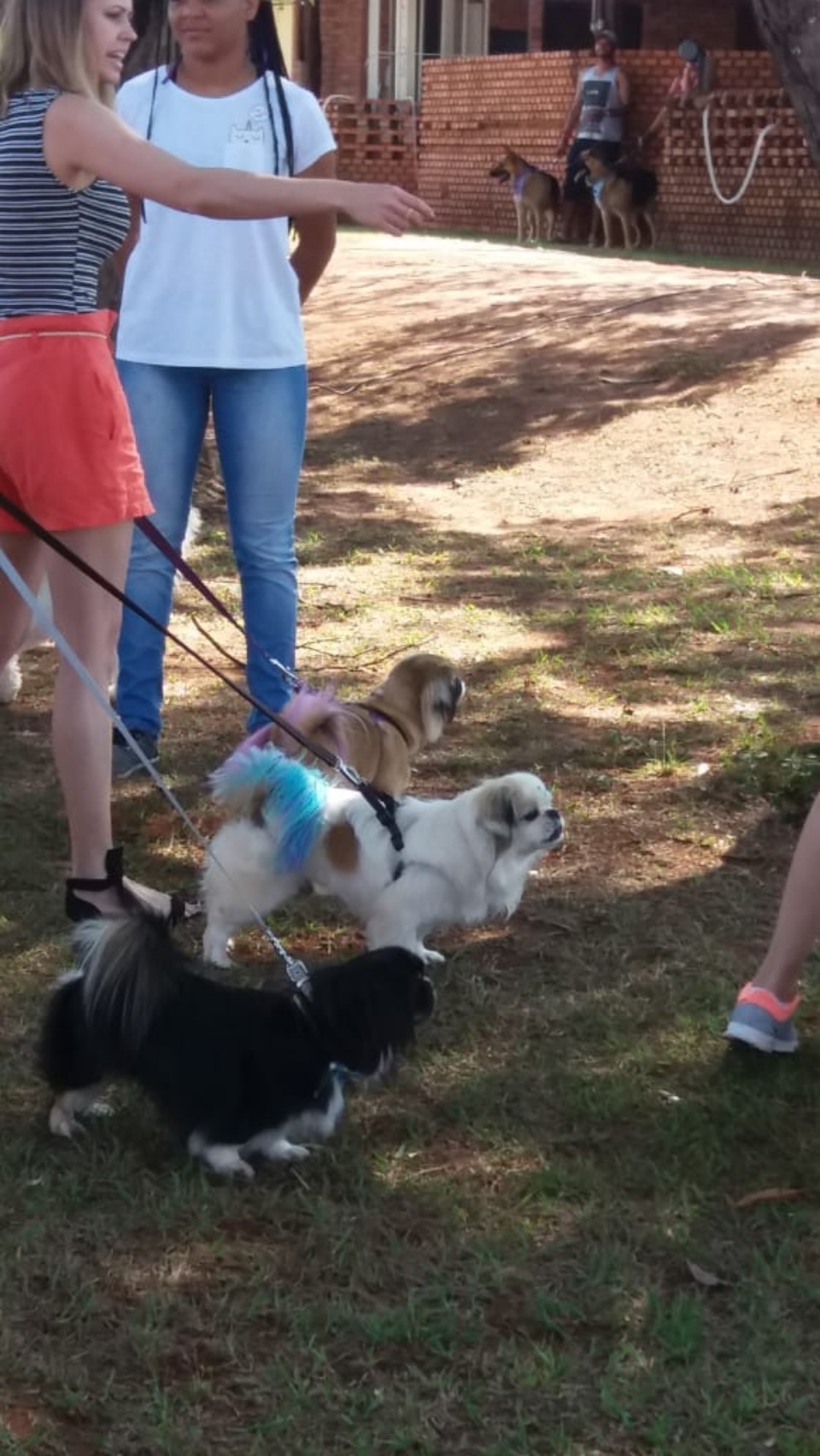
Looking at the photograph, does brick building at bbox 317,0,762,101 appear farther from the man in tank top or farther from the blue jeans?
the blue jeans

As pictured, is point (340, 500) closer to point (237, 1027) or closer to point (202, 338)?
point (202, 338)

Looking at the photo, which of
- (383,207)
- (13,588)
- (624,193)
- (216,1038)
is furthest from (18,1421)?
(624,193)

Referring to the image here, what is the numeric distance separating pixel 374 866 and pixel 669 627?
336 centimetres

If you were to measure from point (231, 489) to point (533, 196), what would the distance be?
59.6 feet

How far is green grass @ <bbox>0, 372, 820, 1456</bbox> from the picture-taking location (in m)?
2.62

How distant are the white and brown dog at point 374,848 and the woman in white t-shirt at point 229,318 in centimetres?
115

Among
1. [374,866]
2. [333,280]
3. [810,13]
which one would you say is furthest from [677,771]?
[333,280]

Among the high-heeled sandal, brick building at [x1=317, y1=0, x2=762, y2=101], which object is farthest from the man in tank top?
the high-heeled sandal

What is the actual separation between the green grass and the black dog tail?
0.95 feet

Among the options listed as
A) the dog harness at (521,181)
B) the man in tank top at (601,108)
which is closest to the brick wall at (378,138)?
the dog harness at (521,181)

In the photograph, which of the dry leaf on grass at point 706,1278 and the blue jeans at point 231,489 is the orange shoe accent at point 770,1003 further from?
the blue jeans at point 231,489

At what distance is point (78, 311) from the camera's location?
3.72 m

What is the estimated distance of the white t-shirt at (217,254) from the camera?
15.6 ft

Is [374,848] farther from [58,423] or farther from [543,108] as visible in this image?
[543,108]
